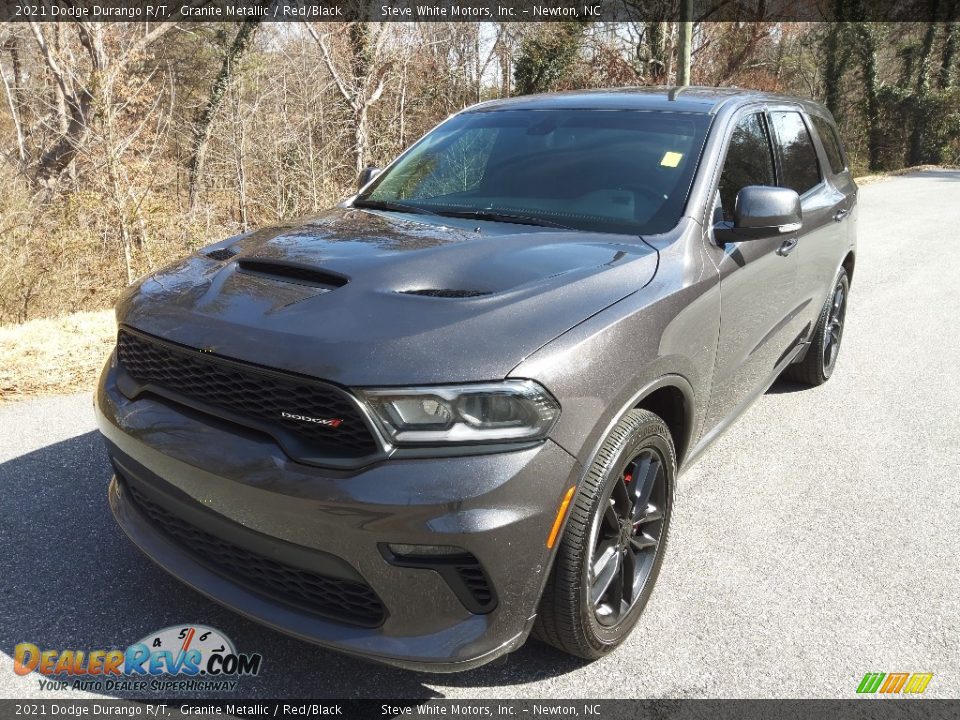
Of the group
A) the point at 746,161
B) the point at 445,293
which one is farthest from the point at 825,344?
the point at 445,293

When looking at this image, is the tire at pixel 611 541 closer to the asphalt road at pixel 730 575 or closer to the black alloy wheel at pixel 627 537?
the black alloy wheel at pixel 627 537

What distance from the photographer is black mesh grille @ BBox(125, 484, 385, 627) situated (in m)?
2.07

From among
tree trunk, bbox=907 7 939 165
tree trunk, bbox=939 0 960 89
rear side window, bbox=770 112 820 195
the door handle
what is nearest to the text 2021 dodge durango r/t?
the door handle

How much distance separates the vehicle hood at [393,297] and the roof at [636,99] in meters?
1.05

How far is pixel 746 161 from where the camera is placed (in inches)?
138

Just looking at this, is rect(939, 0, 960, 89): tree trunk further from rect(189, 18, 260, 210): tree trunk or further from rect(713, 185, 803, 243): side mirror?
rect(713, 185, 803, 243): side mirror

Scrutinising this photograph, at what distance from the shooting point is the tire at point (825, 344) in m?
4.89

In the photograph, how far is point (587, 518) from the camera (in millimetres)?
2182

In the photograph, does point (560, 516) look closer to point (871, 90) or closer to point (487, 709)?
point (487, 709)

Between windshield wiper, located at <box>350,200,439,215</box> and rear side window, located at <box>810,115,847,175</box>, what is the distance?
283 centimetres

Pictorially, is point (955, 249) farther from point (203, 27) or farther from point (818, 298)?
point (203, 27)

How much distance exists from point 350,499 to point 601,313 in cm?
94

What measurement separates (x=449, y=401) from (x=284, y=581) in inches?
29.2

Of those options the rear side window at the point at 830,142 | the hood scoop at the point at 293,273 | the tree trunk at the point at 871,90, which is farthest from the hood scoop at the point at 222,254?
the tree trunk at the point at 871,90
